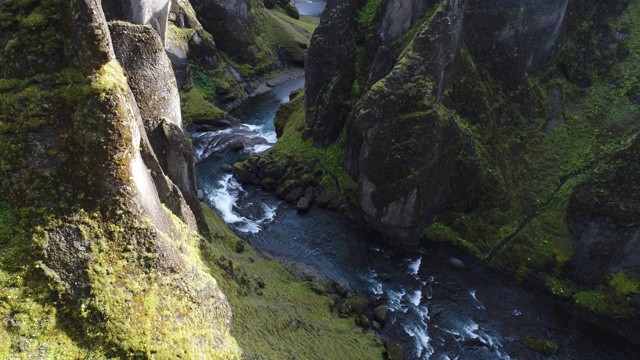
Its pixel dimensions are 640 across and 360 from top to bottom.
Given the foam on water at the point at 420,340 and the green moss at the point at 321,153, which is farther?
the green moss at the point at 321,153

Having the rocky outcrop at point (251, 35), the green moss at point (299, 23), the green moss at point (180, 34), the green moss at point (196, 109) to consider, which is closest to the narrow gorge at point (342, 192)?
the green moss at point (196, 109)

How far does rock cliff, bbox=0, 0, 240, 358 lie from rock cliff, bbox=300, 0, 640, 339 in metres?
24.1

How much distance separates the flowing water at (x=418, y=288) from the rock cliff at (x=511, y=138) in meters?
1.85

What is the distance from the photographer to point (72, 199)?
45.3 ft

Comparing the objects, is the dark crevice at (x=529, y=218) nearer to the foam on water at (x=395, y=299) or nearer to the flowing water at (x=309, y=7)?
the foam on water at (x=395, y=299)

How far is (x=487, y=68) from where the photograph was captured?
37938mm

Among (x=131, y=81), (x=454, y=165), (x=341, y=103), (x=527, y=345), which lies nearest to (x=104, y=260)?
(x=131, y=81)

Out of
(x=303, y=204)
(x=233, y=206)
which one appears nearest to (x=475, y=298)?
(x=303, y=204)

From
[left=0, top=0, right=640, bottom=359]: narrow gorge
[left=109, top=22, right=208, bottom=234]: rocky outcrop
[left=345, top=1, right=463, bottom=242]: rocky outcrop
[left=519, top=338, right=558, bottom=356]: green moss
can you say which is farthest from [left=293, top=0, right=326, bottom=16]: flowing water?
[left=519, top=338, right=558, bottom=356]: green moss

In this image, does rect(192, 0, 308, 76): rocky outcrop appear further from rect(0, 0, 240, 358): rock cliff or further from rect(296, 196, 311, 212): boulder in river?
rect(0, 0, 240, 358): rock cliff

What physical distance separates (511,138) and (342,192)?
51.6 feet

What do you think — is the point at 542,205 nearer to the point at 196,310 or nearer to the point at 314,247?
the point at 314,247

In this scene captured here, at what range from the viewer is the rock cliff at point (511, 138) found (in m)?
30.8

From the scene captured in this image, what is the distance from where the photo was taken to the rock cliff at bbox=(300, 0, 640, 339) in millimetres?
30750
